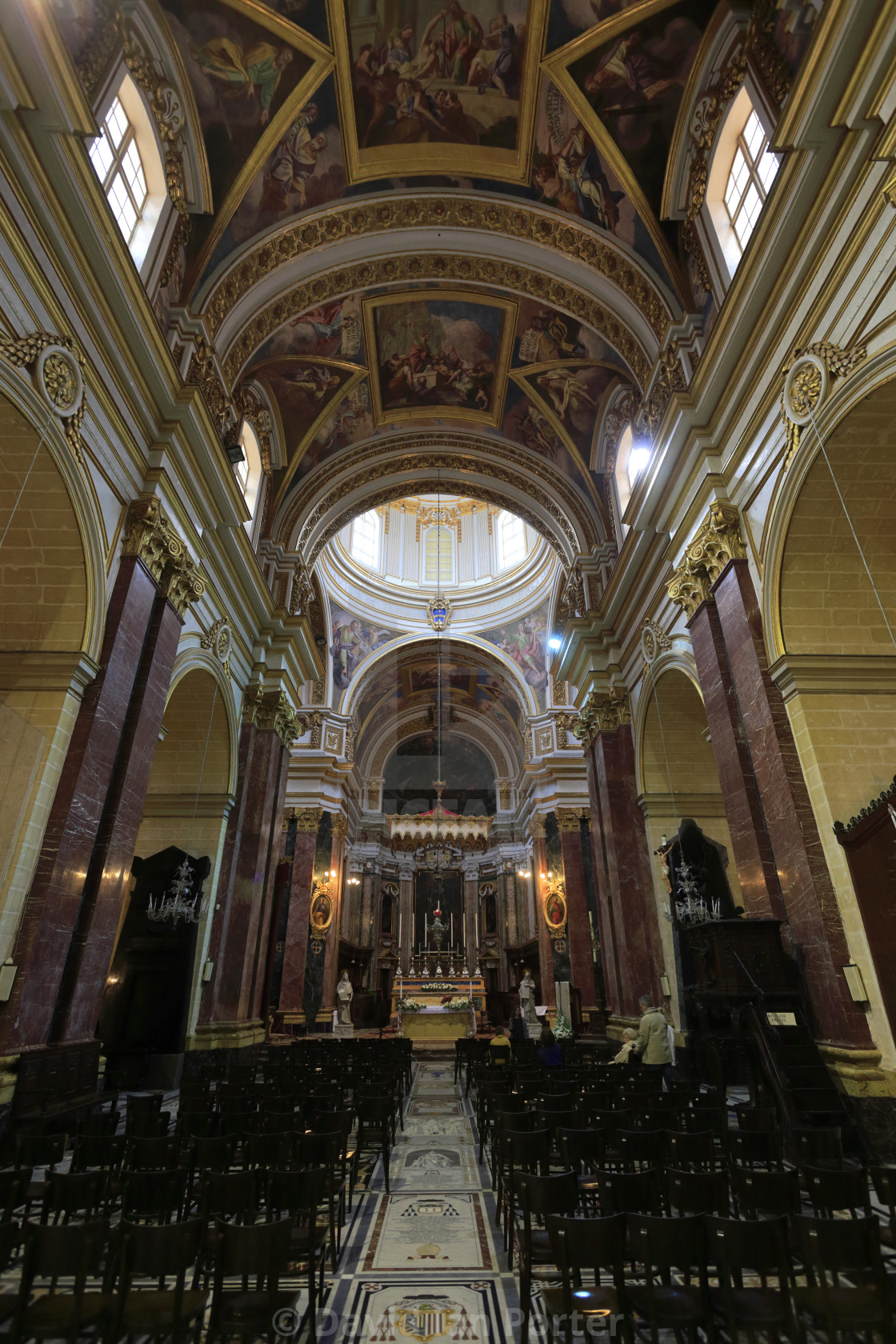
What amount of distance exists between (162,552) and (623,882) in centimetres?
972

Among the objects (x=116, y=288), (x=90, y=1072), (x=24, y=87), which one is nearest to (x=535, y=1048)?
(x=90, y=1072)

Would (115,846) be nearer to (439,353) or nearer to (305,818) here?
(439,353)

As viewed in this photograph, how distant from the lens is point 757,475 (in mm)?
8555

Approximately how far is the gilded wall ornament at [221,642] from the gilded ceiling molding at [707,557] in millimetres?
7519

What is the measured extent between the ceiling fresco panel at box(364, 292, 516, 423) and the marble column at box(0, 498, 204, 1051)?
7.46 meters

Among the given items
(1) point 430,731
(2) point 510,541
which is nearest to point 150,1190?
(2) point 510,541

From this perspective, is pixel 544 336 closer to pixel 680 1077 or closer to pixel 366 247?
pixel 366 247

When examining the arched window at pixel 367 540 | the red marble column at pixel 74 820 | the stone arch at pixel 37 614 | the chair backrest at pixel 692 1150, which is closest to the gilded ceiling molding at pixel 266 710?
the red marble column at pixel 74 820

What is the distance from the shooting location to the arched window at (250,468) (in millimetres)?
14102

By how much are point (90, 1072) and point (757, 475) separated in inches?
392

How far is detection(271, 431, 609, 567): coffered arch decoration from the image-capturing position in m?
16.0

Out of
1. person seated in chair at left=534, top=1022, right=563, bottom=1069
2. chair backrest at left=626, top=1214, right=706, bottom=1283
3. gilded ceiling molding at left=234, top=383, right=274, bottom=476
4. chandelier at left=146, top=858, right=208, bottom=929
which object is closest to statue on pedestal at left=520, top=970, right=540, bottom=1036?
person seated in chair at left=534, top=1022, right=563, bottom=1069

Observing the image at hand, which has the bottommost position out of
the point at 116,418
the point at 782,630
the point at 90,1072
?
the point at 90,1072

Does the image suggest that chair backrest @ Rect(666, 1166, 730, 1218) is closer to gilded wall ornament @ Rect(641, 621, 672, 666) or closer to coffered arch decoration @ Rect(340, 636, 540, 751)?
gilded wall ornament @ Rect(641, 621, 672, 666)
